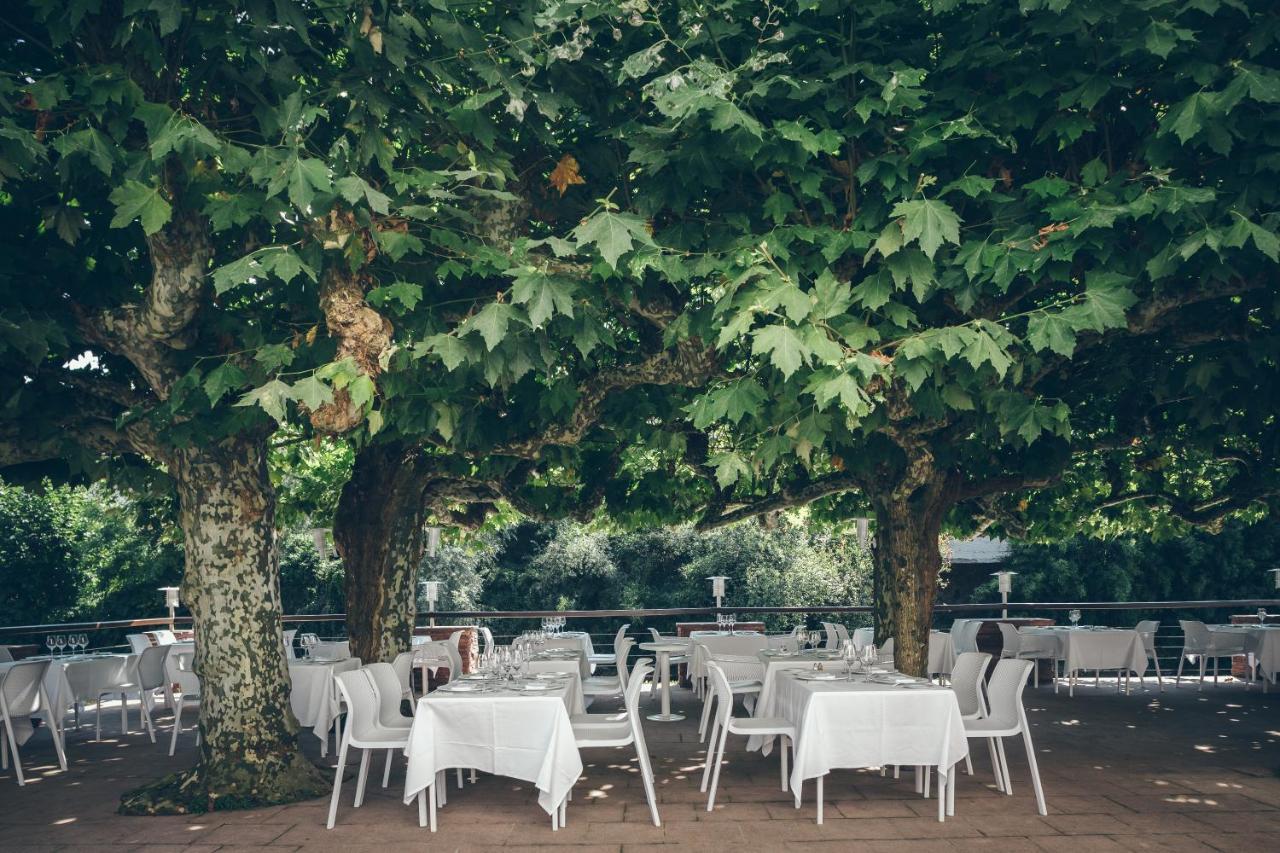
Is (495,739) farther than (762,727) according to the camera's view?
No

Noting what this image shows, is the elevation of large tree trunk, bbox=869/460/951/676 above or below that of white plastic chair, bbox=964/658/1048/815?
above

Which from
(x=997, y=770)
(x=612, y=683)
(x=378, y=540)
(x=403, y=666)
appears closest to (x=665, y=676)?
(x=612, y=683)

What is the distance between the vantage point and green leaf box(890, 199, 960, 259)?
17.0ft

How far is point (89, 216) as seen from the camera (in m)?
6.73

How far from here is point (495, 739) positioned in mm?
6332

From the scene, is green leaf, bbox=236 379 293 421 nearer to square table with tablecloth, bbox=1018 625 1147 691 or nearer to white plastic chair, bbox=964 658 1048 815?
white plastic chair, bbox=964 658 1048 815

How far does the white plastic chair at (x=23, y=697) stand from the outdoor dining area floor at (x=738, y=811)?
0.26m

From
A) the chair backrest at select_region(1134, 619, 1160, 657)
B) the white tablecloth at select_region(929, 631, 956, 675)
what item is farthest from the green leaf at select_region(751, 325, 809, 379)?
the chair backrest at select_region(1134, 619, 1160, 657)

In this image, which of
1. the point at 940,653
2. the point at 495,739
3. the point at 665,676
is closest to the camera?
the point at 495,739

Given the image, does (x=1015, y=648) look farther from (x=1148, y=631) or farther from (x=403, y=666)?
(x=403, y=666)

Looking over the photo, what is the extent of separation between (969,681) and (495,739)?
3510 millimetres

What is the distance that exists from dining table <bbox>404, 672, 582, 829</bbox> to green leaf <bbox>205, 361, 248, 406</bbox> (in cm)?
223

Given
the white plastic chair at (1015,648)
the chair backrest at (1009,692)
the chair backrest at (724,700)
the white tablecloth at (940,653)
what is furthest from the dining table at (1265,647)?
the chair backrest at (724,700)

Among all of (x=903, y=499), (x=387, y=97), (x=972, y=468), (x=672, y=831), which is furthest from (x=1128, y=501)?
(x=387, y=97)
